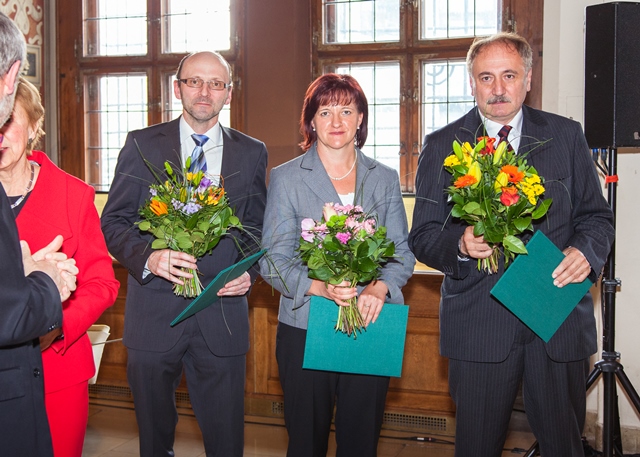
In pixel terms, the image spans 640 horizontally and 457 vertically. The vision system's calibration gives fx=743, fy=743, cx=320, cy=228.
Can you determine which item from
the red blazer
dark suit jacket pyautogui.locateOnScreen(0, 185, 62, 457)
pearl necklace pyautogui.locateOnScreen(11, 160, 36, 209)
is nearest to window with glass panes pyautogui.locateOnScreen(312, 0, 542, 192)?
the red blazer

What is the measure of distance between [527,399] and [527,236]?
0.57 meters

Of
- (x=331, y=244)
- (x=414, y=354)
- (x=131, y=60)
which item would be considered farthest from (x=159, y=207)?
(x=131, y=60)

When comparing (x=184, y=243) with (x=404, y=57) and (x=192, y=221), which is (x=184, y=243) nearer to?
(x=192, y=221)

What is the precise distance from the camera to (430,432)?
4.51m

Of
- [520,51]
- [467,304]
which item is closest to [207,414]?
[467,304]

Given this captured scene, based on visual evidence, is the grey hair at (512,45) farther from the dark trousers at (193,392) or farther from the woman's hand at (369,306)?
the dark trousers at (193,392)

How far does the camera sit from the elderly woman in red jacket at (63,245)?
89.7 inches

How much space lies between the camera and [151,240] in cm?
293

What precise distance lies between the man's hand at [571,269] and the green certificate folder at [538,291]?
2 centimetres

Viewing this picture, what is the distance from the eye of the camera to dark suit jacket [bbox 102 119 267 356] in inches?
115

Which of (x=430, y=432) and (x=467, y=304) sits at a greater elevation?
(x=467, y=304)

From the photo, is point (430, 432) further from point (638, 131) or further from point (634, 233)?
point (638, 131)

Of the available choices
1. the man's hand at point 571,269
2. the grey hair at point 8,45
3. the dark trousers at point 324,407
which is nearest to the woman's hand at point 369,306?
the dark trousers at point 324,407

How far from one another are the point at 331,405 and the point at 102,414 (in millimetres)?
2635
